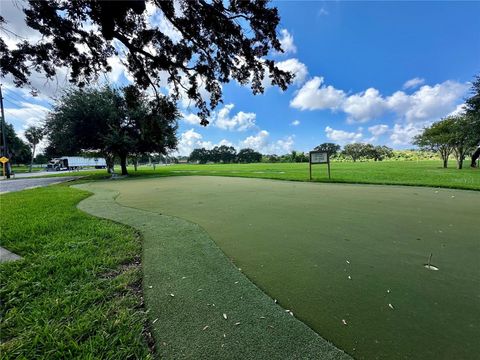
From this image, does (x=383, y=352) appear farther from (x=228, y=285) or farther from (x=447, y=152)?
(x=447, y=152)

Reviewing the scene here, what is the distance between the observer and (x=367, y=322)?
168 centimetres

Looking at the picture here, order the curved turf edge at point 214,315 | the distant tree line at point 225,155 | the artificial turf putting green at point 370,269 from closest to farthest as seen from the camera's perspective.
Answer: the curved turf edge at point 214,315
the artificial turf putting green at point 370,269
the distant tree line at point 225,155

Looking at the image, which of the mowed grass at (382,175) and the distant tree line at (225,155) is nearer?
the mowed grass at (382,175)

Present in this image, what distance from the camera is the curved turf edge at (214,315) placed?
145 cm

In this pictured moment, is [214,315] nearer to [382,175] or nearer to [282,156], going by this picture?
[382,175]

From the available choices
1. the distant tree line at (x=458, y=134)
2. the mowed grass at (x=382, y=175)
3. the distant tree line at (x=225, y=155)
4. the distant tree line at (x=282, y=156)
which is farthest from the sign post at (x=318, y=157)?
the distant tree line at (x=225, y=155)

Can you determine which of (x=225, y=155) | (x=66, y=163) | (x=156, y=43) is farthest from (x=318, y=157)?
(x=225, y=155)

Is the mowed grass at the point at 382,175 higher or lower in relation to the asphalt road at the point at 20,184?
lower

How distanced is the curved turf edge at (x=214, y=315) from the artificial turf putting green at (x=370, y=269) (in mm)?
129

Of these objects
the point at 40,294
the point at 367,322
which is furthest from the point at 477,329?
the point at 40,294

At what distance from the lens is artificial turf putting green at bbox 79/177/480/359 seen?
156 cm

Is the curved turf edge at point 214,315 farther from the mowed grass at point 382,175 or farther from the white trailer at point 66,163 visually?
the white trailer at point 66,163

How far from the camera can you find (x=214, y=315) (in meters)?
1.79

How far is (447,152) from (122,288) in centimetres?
3025
